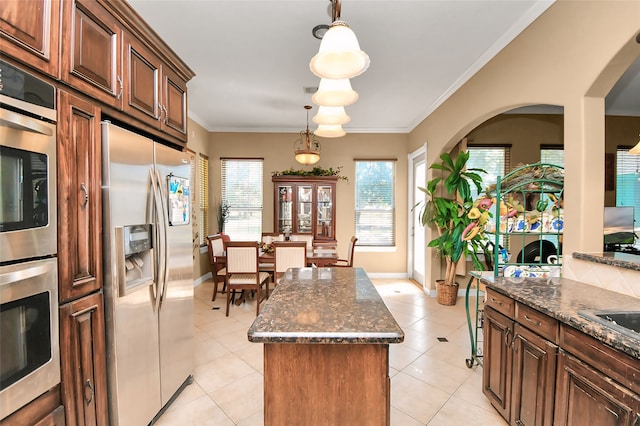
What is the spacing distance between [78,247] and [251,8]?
2.06 metres

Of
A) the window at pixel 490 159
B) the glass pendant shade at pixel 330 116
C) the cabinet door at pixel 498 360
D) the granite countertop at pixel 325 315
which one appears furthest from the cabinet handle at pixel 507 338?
the window at pixel 490 159

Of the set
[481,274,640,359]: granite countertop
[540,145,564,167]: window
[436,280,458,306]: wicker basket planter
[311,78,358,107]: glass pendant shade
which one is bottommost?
[436,280,458,306]: wicker basket planter

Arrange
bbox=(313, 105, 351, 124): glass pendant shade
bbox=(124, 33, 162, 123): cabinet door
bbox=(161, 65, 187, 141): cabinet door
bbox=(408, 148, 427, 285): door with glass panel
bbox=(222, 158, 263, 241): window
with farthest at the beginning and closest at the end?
bbox=(222, 158, 263, 241): window → bbox=(408, 148, 427, 285): door with glass panel → bbox=(313, 105, 351, 124): glass pendant shade → bbox=(161, 65, 187, 141): cabinet door → bbox=(124, 33, 162, 123): cabinet door

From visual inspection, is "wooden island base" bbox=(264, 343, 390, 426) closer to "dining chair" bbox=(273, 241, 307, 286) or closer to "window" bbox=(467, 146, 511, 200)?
"dining chair" bbox=(273, 241, 307, 286)

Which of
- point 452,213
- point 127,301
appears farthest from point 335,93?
point 452,213

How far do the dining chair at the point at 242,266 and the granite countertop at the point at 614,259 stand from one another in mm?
3059

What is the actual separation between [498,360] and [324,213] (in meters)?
3.81

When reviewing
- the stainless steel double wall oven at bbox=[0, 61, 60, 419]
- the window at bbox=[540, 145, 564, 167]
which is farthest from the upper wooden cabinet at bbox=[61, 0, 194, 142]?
the window at bbox=[540, 145, 564, 167]

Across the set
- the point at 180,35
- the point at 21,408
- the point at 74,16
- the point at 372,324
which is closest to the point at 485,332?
the point at 372,324

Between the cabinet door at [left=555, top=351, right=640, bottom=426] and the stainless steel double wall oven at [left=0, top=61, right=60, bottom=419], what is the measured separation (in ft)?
7.38

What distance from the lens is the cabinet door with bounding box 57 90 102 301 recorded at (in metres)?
1.26

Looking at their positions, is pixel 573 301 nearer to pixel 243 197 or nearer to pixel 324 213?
pixel 324 213

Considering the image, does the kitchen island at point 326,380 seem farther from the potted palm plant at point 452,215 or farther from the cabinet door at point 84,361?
the potted palm plant at point 452,215

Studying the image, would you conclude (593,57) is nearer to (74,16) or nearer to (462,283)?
(74,16)
